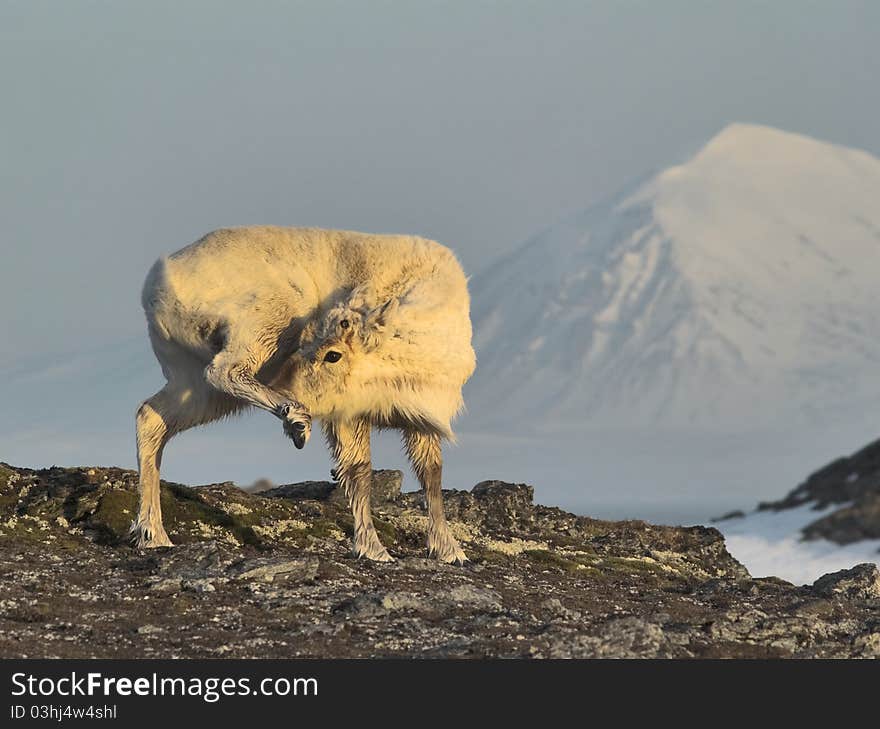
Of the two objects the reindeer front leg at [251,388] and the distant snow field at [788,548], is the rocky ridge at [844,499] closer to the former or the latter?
the distant snow field at [788,548]

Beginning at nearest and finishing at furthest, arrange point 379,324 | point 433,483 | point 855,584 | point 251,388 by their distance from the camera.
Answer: point 251,388
point 379,324
point 433,483
point 855,584

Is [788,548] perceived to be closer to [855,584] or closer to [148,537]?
[855,584]

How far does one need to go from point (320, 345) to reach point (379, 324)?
0.95m

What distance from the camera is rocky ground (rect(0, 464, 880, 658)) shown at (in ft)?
51.6

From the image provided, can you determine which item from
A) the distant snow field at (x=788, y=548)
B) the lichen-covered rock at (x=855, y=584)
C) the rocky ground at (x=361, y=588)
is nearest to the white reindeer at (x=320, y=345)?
the rocky ground at (x=361, y=588)

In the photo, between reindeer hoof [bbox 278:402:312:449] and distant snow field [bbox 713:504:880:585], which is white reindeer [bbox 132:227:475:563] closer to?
reindeer hoof [bbox 278:402:312:449]

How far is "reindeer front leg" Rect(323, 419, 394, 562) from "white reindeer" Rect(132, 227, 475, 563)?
0.02 meters

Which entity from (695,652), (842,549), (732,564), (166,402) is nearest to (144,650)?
(695,652)

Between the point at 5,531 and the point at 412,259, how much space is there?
7948 mm

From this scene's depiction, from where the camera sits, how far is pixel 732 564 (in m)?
29.5

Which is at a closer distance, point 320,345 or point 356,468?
point 320,345

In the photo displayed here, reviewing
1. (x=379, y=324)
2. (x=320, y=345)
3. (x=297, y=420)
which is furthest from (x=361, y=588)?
(x=379, y=324)

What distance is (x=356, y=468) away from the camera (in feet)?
73.5

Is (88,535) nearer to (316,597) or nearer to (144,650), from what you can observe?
(316,597)
